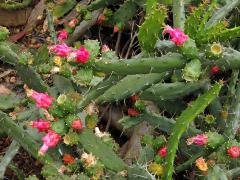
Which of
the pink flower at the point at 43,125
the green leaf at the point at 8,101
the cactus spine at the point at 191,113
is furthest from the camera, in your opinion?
Result: the green leaf at the point at 8,101

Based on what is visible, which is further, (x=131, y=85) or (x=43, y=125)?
(x=131, y=85)

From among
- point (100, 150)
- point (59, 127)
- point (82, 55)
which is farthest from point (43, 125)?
point (82, 55)

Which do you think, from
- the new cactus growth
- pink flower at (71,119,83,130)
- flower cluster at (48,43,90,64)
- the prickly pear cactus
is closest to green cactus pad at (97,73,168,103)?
the new cactus growth

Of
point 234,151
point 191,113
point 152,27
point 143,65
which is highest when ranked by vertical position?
point 152,27

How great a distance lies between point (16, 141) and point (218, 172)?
0.96m

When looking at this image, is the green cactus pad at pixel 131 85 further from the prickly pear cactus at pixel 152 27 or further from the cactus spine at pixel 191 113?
the cactus spine at pixel 191 113

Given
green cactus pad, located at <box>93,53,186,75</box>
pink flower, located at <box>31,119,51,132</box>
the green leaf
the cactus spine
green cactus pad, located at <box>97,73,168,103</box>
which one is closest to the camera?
the cactus spine

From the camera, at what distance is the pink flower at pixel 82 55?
1.83 meters

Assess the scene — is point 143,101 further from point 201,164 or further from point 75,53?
point 75,53

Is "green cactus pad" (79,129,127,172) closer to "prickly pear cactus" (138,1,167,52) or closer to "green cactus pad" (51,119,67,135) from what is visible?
"green cactus pad" (51,119,67,135)

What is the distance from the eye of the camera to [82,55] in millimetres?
1828

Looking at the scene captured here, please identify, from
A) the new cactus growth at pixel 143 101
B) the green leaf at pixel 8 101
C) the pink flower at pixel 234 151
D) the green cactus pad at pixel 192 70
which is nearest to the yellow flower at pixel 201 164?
the new cactus growth at pixel 143 101

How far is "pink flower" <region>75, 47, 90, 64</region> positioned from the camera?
183 cm

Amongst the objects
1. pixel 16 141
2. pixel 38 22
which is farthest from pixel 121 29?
pixel 16 141
